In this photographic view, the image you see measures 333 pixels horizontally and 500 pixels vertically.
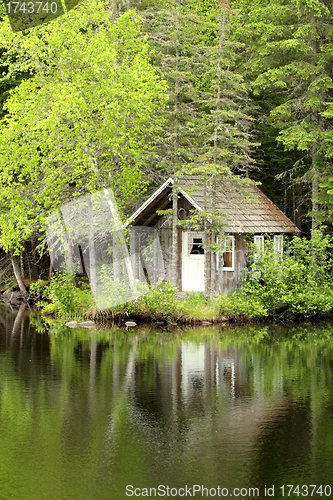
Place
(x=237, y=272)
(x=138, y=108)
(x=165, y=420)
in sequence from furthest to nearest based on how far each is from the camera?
1. (x=237, y=272)
2. (x=138, y=108)
3. (x=165, y=420)

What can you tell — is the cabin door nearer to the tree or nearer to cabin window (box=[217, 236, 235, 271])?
cabin window (box=[217, 236, 235, 271])

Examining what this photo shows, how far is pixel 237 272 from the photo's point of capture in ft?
91.7

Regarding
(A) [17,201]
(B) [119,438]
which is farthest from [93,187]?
(B) [119,438]

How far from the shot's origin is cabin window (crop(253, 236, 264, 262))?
85.2 feet

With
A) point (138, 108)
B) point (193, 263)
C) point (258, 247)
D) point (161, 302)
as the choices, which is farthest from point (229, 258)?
point (138, 108)

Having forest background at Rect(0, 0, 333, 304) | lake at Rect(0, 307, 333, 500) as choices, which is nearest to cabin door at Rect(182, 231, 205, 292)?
forest background at Rect(0, 0, 333, 304)

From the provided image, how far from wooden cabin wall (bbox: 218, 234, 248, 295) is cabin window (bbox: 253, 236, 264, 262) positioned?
0.58m

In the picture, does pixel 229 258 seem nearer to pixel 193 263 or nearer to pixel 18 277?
pixel 193 263

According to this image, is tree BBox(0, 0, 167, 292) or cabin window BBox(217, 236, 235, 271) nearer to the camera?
tree BBox(0, 0, 167, 292)

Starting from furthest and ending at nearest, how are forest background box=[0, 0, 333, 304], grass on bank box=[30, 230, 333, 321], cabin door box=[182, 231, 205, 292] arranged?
cabin door box=[182, 231, 205, 292] → forest background box=[0, 0, 333, 304] → grass on bank box=[30, 230, 333, 321]

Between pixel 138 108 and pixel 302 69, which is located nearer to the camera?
pixel 138 108

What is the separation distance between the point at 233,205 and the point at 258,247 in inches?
97.7

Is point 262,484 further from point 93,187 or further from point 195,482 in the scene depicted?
point 93,187

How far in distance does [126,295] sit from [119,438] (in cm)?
1477
